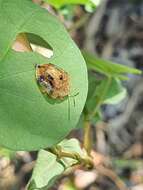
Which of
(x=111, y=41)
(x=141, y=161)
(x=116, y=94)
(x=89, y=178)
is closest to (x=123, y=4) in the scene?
(x=111, y=41)

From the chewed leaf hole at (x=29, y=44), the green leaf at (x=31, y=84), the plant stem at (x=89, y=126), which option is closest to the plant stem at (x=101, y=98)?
the plant stem at (x=89, y=126)

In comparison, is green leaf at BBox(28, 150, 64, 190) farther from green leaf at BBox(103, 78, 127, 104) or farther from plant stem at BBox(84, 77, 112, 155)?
green leaf at BBox(103, 78, 127, 104)

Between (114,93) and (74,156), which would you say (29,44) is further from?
(114,93)

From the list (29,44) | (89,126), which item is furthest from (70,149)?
(29,44)

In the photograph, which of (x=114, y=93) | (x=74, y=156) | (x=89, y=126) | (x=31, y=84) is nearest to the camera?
(x=31, y=84)

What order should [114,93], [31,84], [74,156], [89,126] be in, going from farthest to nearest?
[114,93] → [89,126] → [74,156] → [31,84]

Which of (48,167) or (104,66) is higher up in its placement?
(104,66)

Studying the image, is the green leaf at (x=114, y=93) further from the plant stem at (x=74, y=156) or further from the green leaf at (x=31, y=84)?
the green leaf at (x=31, y=84)

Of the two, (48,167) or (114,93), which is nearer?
(48,167)
